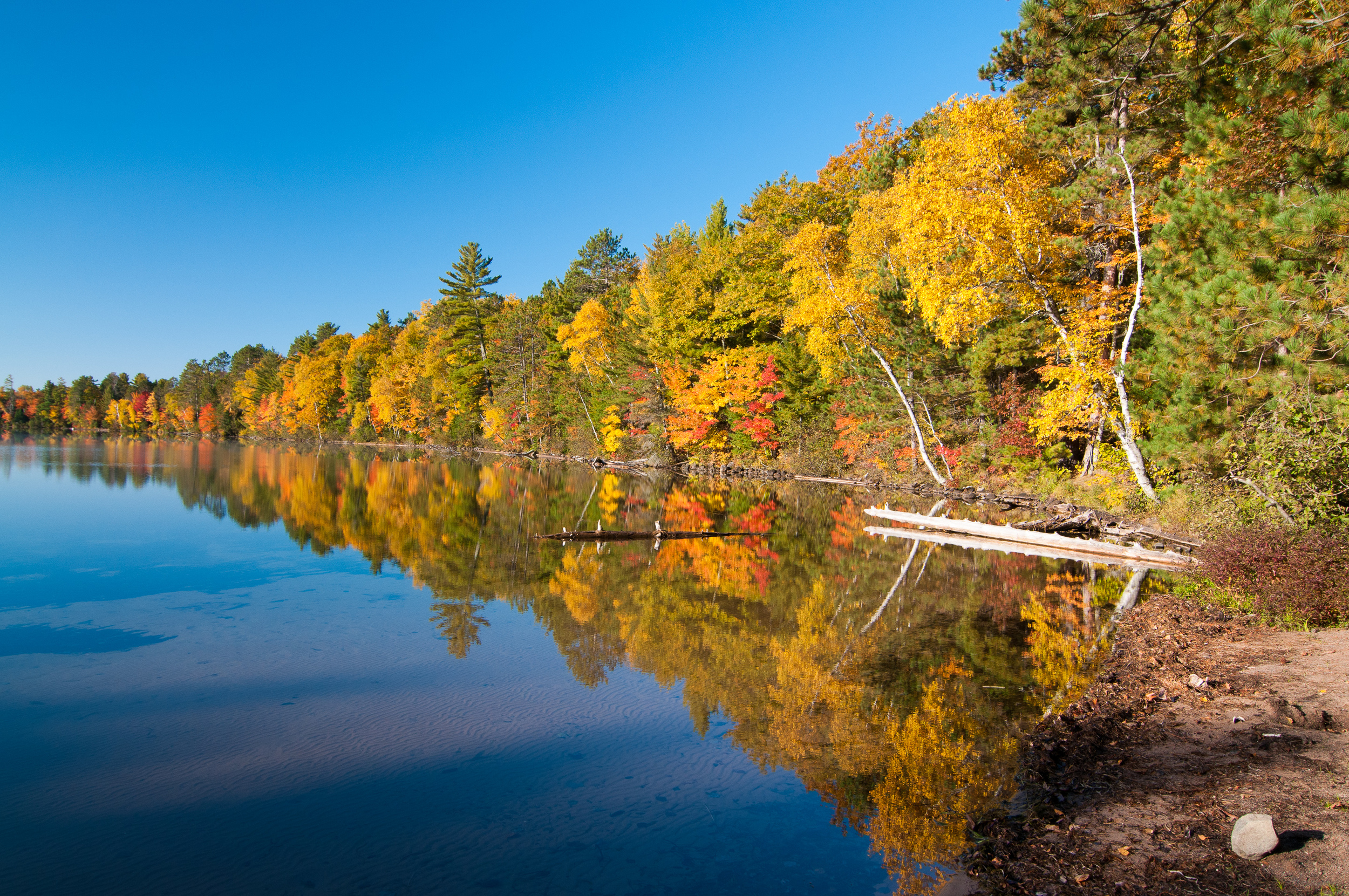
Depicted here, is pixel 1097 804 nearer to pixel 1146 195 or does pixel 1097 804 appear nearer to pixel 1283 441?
pixel 1283 441

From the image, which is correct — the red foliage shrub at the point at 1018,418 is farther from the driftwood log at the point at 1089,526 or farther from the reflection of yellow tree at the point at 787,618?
the driftwood log at the point at 1089,526

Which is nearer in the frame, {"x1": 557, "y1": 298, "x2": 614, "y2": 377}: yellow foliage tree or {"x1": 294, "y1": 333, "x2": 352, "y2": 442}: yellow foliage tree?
{"x1": 557, "y1": 298, "x2": 614, "y2": 377}: yellow foliage tree

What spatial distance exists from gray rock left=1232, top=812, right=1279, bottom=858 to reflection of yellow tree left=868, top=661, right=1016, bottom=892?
1539mm

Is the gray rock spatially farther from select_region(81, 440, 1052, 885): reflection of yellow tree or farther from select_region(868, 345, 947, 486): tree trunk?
select_region(868, 345, 947, 486): tree trunk

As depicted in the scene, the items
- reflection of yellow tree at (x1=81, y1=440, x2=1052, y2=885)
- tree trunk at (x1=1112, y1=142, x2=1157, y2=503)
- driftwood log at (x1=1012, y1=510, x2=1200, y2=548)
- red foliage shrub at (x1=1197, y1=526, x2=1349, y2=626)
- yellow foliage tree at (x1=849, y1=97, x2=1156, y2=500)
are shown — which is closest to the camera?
reflection of yellow tree at (x1=81, y1=440, x2=1052, y2=885)

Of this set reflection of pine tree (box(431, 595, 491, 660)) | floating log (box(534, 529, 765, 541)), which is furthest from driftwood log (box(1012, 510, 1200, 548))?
reflection of pine tree (box(431, 595, 491, 660))

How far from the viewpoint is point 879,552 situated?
53.8 ft

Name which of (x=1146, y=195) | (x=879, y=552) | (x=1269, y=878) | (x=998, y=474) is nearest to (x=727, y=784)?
(x=1269, y=878)

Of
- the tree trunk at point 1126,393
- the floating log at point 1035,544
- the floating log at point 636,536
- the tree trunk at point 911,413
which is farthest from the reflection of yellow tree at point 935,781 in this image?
the tree trunk at point 911,413

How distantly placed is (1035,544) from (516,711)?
44.6 ft

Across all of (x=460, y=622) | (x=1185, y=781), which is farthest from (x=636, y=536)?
(x=1185, y=781)

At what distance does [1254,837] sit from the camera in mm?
3836

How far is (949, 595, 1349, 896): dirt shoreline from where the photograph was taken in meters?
3.89

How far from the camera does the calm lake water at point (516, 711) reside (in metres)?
4.95
